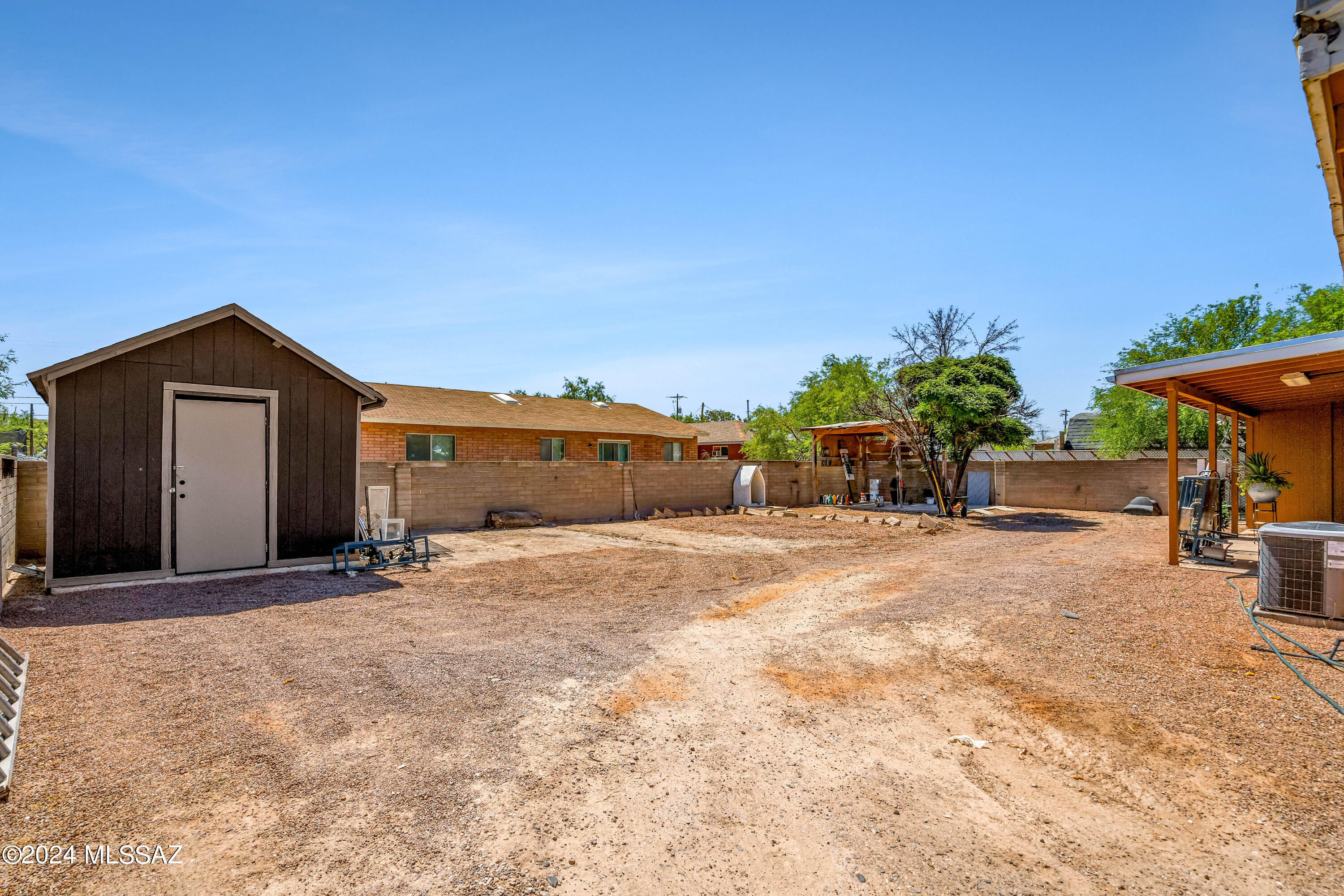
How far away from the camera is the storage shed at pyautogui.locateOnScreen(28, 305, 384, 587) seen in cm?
697

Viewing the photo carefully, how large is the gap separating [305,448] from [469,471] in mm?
5395

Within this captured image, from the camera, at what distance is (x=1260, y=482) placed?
9086 mm

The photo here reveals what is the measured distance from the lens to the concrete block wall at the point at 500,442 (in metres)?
18.5

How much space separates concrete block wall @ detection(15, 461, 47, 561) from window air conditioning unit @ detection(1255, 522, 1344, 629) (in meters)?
14.0

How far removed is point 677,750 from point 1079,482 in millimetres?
19093

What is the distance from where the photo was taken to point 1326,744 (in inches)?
123

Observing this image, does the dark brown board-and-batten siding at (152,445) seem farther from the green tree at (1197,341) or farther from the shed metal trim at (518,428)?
the green tree at (1197,341)

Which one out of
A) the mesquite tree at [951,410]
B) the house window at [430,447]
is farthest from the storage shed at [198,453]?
the mesquite tree at [951,410]

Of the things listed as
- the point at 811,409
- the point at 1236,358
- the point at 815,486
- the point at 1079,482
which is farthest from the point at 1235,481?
the point at 811,409

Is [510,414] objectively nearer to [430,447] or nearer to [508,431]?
[508,431]

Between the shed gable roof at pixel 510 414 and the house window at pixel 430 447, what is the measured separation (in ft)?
1.79

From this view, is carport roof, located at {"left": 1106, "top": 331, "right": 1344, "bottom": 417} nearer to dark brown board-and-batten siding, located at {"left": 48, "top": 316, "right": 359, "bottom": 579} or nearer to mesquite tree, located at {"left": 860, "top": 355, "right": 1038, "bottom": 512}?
mesquite tree, located at {"left": 860, "top": 355, "right": 1038, "bottom": 512}

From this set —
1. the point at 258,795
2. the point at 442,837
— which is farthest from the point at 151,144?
the point at 442,837

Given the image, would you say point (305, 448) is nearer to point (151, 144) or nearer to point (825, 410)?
point (151, 144)
